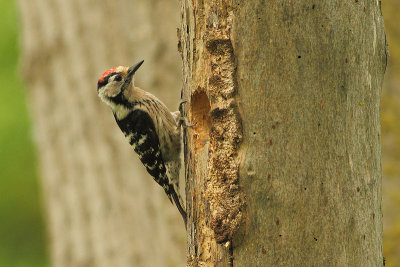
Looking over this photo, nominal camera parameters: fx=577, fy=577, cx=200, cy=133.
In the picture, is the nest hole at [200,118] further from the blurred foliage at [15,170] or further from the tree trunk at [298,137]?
the blurred foliage at [15,170]

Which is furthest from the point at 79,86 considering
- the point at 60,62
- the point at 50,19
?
the point at 50,19

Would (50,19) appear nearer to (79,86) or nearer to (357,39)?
(79,86)

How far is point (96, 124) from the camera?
6102mm

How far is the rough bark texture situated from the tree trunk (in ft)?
10.9

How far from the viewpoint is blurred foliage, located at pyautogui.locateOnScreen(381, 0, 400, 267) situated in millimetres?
5133

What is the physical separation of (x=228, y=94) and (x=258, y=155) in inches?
11.4

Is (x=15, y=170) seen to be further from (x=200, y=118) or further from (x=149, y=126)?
(x=200, y=118)

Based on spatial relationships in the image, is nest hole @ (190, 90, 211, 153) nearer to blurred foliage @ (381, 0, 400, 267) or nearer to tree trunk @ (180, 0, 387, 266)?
tree trunk @ (180, 0, 387, 266)

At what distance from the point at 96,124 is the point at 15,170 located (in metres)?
3.85

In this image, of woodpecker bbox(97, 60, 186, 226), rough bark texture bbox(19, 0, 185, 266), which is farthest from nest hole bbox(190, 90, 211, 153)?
rough bark texture bbox(19, 0, 185, 266)

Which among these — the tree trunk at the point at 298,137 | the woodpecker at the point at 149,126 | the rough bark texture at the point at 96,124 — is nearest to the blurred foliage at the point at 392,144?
the rough bark texture at the point at 96,124

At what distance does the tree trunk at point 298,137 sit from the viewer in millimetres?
2309

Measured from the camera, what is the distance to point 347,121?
7.67 feet

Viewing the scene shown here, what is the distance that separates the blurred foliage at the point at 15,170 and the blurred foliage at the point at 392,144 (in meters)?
5.53
